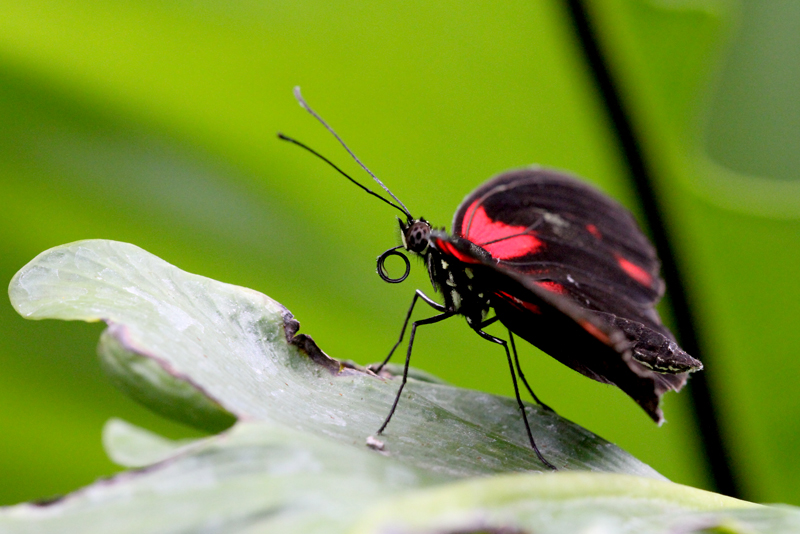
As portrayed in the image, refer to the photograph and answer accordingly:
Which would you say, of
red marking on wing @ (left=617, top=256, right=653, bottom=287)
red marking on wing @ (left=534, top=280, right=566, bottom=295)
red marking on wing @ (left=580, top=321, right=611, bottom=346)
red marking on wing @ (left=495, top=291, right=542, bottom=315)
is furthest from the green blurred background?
red marking on wing @ (left=580, top=321, right=611, bottom=346)

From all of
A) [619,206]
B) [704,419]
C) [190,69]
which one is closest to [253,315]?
[619,206]

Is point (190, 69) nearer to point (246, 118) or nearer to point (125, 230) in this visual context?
point (246, 118)

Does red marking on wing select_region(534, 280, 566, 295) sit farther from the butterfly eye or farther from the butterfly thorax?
the butterfly eye

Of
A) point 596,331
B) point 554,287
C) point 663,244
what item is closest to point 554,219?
point 554,287

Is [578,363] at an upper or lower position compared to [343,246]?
upper

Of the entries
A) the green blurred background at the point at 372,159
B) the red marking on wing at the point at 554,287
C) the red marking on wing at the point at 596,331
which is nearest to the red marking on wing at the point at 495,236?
the red marking on wing at the point at 554,287
